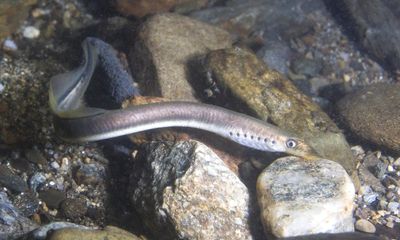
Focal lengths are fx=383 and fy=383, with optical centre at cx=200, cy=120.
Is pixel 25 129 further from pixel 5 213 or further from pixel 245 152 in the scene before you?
pixel 245 152

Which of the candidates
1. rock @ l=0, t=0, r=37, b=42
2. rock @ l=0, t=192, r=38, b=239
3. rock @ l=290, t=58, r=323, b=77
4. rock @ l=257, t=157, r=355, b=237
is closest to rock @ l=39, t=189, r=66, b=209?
rock @ l=0, t=192, r=38, b=239

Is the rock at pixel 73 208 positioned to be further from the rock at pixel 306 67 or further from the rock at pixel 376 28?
the rock at pixel 376 28

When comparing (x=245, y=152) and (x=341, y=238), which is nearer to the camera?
(x=341, y=238)

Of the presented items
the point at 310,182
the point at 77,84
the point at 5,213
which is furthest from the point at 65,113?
the point at 310,182

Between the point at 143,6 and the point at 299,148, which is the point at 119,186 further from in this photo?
the point at 143,6

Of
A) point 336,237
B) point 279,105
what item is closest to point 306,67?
point 279,105

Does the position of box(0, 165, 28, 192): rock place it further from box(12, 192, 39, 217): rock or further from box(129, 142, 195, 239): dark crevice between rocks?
box(129, 142, 195, 239): dark crevice between rocks

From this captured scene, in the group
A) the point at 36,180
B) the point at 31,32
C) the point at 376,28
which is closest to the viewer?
the point at 36,180
